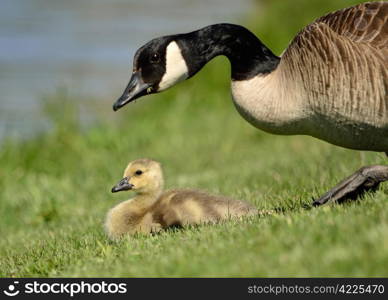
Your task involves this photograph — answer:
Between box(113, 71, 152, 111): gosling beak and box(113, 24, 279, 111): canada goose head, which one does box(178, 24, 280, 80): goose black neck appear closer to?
box(113, 24, 279, 111): canada goose head

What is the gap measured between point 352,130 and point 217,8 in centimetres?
2530

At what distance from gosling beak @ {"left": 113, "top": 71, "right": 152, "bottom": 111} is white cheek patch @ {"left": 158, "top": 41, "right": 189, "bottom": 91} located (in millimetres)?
149

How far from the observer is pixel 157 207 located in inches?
273

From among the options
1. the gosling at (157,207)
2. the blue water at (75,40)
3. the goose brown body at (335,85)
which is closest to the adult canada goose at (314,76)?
the goose brown body at (335,85)

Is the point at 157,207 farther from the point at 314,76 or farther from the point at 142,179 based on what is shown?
the point at 314,76

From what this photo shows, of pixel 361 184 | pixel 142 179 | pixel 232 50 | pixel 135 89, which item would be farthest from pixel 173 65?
pixel 361 184

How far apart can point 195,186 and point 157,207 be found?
323 cm

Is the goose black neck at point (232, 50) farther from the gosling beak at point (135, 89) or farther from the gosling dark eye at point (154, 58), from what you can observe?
the gosling beak at point (135, 89)

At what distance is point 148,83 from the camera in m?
6.72

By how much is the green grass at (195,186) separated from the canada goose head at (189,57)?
1.26 meters

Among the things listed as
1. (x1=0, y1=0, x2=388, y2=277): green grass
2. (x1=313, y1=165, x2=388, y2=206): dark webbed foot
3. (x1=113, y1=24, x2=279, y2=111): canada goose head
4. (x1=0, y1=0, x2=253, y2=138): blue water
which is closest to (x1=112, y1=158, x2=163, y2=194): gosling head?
(x1=0, y1=0, x2=388, y2=277): green grass

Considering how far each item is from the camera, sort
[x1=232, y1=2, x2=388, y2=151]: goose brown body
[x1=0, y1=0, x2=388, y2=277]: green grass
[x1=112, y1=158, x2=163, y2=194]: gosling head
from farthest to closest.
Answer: [x1=112, y1=158, x2=163, y2=194]: gosling head < [x1=232, y1=2, x2=388, y2=151]: goose brown body < [x1=0, y1=0, x2=388, y2=277]: green grass

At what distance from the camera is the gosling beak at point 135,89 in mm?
6621

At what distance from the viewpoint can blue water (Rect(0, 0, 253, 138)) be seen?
18950 millimetres
